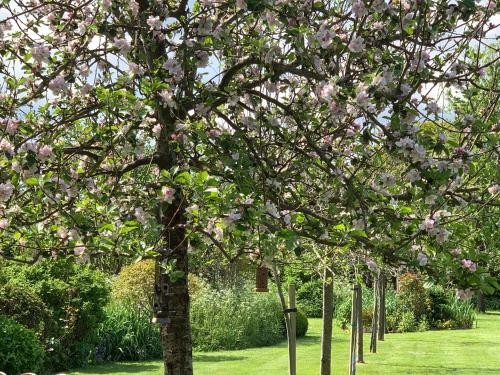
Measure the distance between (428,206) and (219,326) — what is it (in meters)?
11.6

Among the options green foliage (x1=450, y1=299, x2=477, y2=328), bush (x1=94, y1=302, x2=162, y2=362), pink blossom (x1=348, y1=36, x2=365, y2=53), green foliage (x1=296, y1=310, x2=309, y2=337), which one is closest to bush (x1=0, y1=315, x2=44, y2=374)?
bush (x1=94, y1=302, x2=162, y2=362)

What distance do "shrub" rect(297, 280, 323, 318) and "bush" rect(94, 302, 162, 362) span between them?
10.1 meters

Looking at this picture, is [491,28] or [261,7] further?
[491,28]

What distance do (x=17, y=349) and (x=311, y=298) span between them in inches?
604

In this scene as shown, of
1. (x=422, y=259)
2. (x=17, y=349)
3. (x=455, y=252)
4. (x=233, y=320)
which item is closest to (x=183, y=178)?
(x=422, y=259)

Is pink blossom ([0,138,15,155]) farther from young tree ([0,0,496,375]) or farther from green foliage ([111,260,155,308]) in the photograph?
green foliage ([111,260,155,308])

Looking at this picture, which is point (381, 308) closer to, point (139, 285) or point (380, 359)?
point (380, 359)

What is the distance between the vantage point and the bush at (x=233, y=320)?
14500 millimetres

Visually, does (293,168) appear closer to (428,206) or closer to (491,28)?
(428,206)

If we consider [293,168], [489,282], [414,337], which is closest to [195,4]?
[293,168]

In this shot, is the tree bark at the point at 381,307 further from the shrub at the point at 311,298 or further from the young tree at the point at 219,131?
the young tree at the point at 219,131

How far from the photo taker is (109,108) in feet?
11.0

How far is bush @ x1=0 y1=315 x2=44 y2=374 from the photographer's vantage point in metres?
8.78

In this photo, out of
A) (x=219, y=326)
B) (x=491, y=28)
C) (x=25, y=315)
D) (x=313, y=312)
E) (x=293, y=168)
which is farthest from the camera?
(x=313, y=312)
